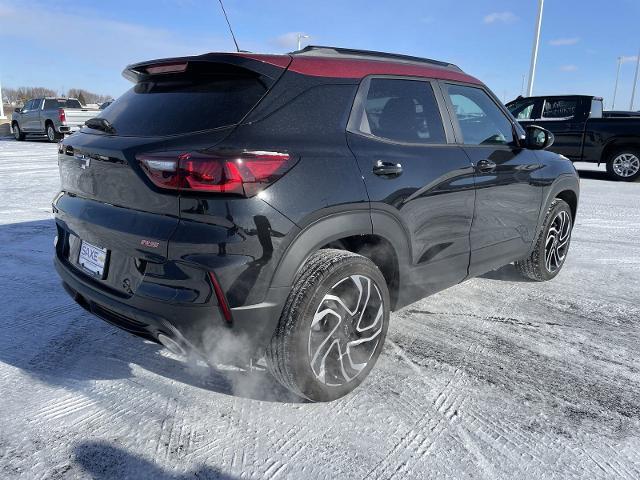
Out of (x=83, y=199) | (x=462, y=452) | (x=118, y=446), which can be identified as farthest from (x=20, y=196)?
(x=462, y=452)

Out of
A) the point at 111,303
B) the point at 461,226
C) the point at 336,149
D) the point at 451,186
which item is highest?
the point at 336,149

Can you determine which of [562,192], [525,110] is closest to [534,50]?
[525,110]

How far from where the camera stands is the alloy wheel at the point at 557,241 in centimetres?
412

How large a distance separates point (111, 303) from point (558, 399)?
2.23 metres

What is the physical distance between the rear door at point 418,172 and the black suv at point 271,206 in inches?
0.4

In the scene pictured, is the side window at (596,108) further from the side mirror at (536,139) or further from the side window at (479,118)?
the side window at (479,118)

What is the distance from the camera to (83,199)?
95.3 inches

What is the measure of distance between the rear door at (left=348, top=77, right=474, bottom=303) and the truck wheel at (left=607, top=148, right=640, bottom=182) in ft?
30.9

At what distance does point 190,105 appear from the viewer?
2213 mm

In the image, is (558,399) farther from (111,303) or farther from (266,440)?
(111,303)

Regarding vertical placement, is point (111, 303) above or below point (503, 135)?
below

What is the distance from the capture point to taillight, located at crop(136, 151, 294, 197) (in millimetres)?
1916

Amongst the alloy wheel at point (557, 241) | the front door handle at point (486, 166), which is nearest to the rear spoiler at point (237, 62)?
the front door handle at point (486, 166)

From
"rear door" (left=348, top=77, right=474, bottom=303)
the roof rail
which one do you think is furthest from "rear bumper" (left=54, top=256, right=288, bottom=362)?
the roof rail
